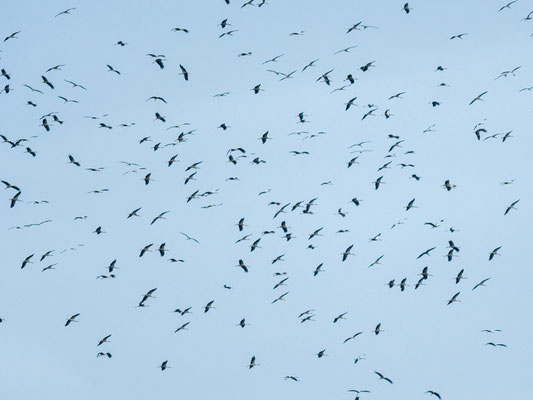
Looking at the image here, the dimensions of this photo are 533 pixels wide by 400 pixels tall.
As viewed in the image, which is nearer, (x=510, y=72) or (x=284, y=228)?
(x=510, y=72)

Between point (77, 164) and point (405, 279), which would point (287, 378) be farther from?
point (77, 164)

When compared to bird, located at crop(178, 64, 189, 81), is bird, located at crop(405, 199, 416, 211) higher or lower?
lower

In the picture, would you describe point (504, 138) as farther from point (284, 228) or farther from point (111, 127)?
point (111, 127)

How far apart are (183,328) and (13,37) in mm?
20483

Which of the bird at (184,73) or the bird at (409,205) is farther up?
the bird at (184,73)

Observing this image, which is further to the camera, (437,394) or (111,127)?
(437,394)

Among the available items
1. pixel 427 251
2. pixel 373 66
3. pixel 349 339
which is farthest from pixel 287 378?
pixel 373 66

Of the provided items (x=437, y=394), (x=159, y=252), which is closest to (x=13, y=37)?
(x=159, y=252)

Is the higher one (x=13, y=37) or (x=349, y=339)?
(x=13, y=37)

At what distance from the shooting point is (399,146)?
10231 centimetres

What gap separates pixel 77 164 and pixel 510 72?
2572 cm

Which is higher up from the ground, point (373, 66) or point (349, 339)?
point (373, 66)

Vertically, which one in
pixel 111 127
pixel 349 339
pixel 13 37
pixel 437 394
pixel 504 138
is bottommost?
pixel 437 394

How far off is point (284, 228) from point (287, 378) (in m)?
10.9
